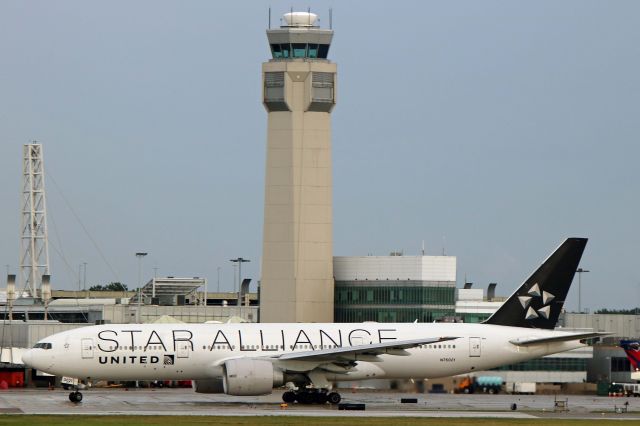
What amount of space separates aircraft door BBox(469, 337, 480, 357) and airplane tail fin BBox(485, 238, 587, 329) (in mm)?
2232

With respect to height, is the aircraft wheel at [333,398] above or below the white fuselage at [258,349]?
below

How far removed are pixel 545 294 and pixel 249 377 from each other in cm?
1706

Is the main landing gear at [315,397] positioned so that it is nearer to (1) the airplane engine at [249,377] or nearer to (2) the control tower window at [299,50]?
(1) the airplane engine at [249,377]

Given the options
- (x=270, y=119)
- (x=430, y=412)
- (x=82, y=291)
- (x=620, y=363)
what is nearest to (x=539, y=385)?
(x=620, y=363)

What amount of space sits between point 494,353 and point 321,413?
12946mm

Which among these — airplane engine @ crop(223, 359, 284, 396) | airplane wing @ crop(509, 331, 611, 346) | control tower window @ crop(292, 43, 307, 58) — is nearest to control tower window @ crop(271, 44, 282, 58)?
control tower window @ crop(292, 43, 307, 58)

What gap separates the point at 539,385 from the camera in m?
91.4

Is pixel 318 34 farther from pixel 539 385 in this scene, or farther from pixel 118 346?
pixel 118 346

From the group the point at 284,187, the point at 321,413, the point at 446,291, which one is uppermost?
the point at 284,187

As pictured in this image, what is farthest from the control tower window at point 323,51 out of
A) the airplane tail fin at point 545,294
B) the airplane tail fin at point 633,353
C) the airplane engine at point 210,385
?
the airplane engine at point 210,385

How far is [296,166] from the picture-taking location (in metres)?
117

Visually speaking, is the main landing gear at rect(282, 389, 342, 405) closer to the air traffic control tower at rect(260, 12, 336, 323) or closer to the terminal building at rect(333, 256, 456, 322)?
the air traffic control tower at rect(260, 12, 336, 323)

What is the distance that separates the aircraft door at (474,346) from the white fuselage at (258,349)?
0.05 metres

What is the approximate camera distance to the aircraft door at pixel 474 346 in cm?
7225
